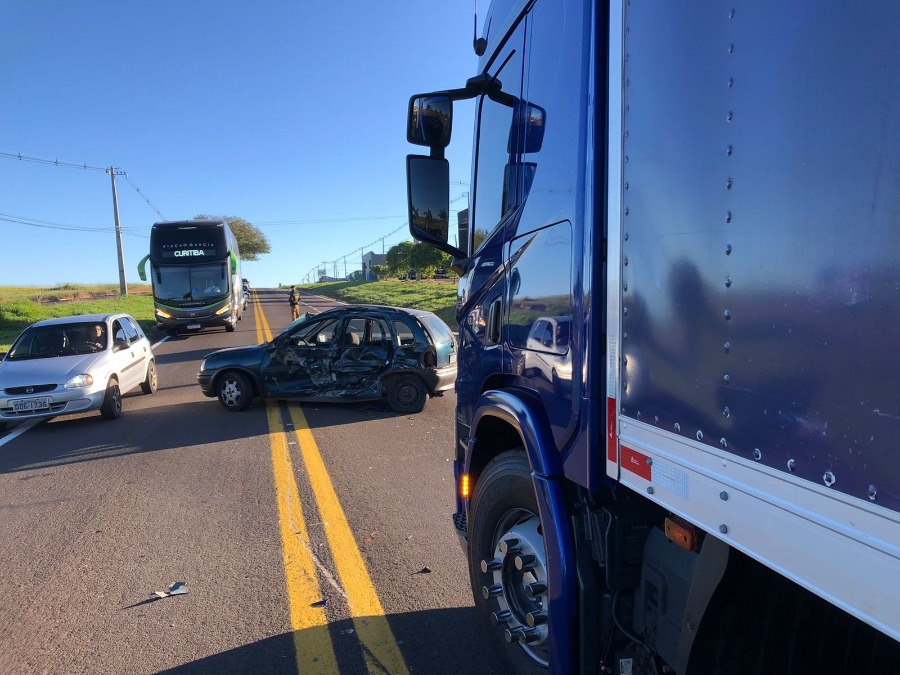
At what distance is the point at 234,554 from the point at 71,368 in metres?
5.49

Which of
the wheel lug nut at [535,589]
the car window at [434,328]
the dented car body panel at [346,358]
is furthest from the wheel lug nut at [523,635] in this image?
the car window at [434,328]

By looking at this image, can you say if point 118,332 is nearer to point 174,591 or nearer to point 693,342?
point 174,591

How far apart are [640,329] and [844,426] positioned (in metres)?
0.66

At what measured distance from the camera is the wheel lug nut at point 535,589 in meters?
2.19

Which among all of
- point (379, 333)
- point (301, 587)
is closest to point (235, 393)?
point (379, 333)

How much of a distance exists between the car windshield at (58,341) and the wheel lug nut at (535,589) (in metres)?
8.68

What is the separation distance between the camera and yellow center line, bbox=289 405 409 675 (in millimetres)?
2920

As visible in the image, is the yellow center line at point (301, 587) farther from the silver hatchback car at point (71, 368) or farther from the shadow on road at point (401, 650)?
the silver hatchback car at point (71, 368)

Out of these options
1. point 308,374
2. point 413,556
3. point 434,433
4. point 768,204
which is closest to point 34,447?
point 308,374

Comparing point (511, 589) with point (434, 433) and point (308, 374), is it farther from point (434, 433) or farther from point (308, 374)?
point (308, 374)

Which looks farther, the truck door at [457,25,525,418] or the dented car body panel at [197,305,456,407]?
the dented car body panel at [197,305,456,407]

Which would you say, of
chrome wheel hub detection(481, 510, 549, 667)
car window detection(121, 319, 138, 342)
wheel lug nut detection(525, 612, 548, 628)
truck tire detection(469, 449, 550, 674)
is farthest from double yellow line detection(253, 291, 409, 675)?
car window detection(121, 319, 138, 342)

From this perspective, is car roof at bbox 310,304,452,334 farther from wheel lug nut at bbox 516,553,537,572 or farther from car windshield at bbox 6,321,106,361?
wheel lug nut at bbox 516,553,537,572

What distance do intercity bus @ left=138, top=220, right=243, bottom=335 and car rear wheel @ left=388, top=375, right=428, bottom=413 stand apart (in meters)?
15.3
